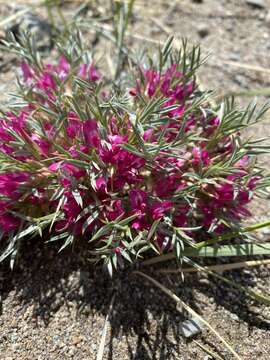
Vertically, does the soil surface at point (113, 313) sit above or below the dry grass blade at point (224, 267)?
below

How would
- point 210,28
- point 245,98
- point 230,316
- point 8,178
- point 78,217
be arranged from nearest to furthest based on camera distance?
1. point 78,217
2. point 8,178
3. point 230,316
4. point 245,98
5. point 210,28

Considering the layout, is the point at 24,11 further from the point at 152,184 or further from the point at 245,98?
the point at 152,184

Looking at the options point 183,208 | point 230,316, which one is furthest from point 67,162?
point 230,316

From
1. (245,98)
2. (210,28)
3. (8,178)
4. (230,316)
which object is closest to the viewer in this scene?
(8,178)

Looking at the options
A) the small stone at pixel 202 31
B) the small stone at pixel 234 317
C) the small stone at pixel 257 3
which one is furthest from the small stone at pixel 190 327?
the small stone at pixel 257 3

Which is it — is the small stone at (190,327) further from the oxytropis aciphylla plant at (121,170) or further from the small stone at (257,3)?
the small stone at (257,3)

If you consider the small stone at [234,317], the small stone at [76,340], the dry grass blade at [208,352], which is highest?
the small stone at [234,317]

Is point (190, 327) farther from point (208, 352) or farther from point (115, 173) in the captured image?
point (115, 173)

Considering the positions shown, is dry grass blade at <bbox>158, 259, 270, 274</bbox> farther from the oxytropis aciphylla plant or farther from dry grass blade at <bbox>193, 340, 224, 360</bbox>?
dry grass blade at <bbox>193, 340, 224, 360</bbox>
